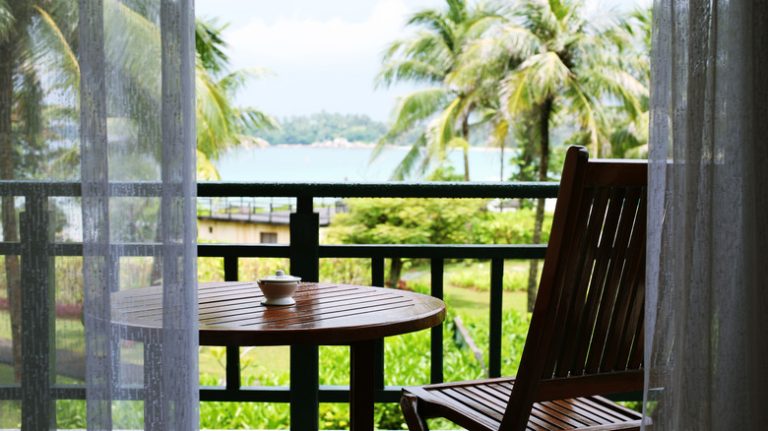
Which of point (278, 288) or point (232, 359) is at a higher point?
point (278, 288)

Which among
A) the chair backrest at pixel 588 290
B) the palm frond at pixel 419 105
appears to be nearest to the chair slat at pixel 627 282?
the chair backrest at pixel 588 290

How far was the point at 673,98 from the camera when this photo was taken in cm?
147

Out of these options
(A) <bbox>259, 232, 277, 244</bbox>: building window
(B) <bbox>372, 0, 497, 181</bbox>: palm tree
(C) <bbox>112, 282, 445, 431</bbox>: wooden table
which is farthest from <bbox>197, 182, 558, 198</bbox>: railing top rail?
(A) <bbox>259, 232, 277, 244</bbox>: building window

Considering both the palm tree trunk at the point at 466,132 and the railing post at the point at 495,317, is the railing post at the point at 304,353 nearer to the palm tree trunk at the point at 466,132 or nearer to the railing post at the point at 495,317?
the railing post at the point at 495,317

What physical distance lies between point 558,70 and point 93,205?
18.0 m

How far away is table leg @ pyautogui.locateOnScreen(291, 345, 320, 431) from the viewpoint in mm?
2654

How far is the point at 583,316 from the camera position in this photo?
191 centimetres

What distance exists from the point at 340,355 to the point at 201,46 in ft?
25.1

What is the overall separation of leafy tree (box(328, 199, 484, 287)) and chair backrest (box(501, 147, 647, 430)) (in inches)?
751

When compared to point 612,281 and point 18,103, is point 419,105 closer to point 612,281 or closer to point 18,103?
point 612,281

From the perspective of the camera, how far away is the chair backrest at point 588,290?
1800 millimetres

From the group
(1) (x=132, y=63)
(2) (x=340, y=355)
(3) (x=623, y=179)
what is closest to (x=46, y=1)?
(1) (x=132, y=63)

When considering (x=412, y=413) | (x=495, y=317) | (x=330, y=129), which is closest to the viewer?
(x=412, y=413)

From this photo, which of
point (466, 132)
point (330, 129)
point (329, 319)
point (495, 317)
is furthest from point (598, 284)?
point (330, 129)
